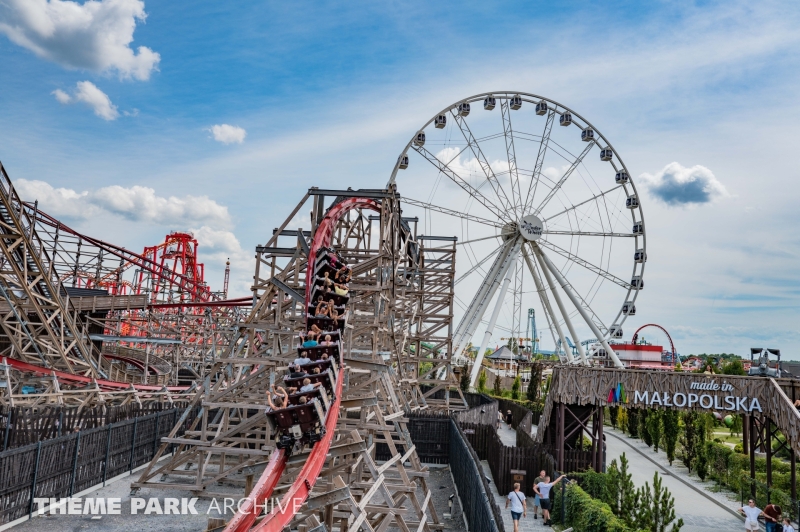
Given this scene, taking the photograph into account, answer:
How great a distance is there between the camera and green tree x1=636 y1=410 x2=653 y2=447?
2978 centimetres

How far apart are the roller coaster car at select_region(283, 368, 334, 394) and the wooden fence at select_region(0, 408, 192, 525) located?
17.8ft

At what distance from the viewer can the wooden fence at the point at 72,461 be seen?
11.8m

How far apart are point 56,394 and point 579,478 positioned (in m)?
14.9

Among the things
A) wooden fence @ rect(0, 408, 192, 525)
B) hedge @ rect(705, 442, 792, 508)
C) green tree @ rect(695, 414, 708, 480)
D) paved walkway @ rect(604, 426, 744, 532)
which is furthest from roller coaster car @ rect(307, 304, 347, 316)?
green tree @ rect(695, 414, 708, 480)

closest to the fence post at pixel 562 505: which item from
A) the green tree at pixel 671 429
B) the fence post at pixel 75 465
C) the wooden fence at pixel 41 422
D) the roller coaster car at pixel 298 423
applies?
the roller coaster car at pixel 298 423

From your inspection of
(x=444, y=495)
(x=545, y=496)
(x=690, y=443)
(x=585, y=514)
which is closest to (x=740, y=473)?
(x=690, y=443)

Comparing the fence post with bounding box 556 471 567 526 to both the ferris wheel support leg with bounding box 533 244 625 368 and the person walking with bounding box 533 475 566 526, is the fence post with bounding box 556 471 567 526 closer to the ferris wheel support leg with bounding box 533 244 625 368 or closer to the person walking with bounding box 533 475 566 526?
the person walking with bounding box 533 475 566 526

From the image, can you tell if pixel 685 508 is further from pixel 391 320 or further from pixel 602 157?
pixel 602 157

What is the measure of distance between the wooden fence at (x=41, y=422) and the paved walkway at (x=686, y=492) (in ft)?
48.0

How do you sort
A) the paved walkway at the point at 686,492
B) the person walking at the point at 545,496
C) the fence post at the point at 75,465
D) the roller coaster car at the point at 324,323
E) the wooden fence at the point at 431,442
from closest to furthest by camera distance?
the roller coaster car at the point at 324,323
the fence post at the point at 75,465
the person walking at the point at 545,496
the paved walkway at the point at 686,492
the wooden fence at the point at 431,442

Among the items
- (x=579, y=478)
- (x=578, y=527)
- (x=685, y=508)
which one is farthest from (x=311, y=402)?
(x=685, y=508)

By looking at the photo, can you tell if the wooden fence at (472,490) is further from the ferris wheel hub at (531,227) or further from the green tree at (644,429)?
the ferris wheel hub at (531,227)

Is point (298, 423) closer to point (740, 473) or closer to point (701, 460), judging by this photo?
point (740, 473)

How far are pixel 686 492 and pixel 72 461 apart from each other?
682 inches
